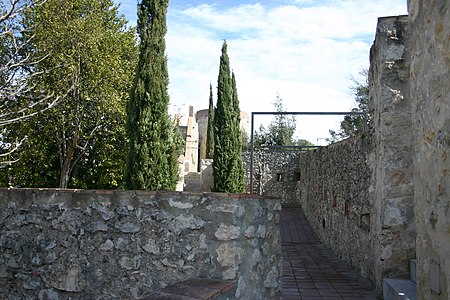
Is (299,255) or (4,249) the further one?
(299,255)

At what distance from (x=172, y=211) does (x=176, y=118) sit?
32.7 ft

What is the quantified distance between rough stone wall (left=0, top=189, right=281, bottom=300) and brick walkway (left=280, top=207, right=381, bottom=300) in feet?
4.77

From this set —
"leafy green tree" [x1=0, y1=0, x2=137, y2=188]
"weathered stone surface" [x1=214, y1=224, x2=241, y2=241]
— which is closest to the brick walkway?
"weathered stone surface" [x1=214, y1=224, x2=241, y2=241]

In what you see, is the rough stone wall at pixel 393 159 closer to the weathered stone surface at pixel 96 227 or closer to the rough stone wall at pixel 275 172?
the weathered stone surface at pixel 96 227

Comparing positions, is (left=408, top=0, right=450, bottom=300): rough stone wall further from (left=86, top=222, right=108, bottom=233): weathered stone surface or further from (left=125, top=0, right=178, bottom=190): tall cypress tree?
(left=125, top=0, right=178, bottom=190): tall cypress tree

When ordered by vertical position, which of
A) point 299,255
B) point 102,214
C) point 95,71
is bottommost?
point 299,255

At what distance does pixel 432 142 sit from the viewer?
7.39 ft

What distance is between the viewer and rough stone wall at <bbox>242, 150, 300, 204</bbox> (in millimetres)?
15711

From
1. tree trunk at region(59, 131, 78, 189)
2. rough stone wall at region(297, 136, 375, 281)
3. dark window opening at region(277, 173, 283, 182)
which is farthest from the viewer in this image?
dark window opening at region(277, 173, 283, 182)

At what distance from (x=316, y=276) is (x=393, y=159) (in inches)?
69.2

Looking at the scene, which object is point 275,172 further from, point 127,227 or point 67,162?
point 127,227

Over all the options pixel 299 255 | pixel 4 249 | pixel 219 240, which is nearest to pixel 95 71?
pixel 299 255

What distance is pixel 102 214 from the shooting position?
2.75 m

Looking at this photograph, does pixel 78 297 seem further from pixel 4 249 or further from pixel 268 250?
pixel 268 250
